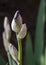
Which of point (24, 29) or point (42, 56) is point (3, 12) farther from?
point (24, 29)

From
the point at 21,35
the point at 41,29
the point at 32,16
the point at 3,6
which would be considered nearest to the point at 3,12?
the point at 3,6

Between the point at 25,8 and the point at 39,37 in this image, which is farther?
the point at 25,8

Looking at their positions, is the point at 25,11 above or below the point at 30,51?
above

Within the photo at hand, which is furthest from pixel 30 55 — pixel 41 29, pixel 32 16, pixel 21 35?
pixel 32 16

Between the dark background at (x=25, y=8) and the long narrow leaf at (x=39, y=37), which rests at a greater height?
the dark background at (x=25, y=8)

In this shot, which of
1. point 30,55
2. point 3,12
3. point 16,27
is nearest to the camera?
point 16,27

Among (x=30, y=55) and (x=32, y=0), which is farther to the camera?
(x=32, y=0)

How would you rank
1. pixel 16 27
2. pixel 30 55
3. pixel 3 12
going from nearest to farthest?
pixel 16 27 → pixel 30 55 → pixel 3 12

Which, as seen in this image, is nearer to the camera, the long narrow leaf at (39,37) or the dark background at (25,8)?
the long narrow leaf at (39,37)

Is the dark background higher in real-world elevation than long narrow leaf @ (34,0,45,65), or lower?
higher

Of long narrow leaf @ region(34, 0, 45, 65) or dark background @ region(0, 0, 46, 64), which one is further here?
dark background @ region(0, 0, 46, 64)
